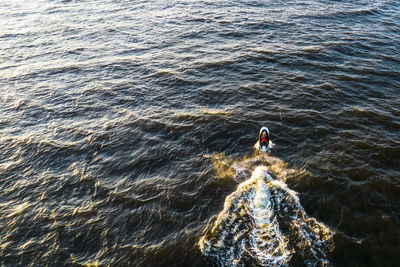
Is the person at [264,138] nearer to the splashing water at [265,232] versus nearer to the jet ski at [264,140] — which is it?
the jet ski at [264,140]

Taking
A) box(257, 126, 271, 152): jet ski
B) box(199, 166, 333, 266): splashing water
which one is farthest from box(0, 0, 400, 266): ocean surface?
box(257, 126, 271, 152): jet ski

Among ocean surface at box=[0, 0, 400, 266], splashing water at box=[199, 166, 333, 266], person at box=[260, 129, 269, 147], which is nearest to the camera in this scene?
Answer: splashing water at box=[199, 166, 333, 266]

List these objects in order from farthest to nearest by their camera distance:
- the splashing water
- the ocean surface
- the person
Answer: the person → the ocean surface → the splashing water

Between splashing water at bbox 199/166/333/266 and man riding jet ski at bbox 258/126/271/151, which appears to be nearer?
A: splashing water at bbox 199/166/333/266

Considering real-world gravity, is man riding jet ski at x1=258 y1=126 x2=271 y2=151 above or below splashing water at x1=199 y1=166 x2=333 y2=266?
above

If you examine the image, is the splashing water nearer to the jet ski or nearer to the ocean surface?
the ocean surface

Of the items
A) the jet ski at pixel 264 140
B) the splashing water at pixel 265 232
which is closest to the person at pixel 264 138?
the jet ski at pixel 264 140

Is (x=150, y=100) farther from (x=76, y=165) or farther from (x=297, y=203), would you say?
(x=297, y=203)
